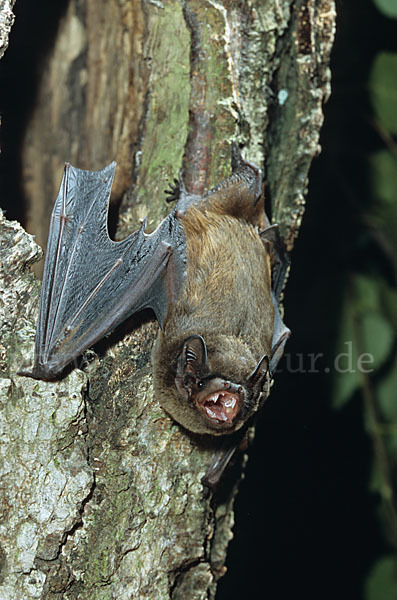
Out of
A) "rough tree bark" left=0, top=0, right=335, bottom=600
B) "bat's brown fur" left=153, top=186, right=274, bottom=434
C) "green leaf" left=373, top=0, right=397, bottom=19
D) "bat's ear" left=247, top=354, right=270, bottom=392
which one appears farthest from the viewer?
"green leaf" left=373, top=0, right=397, bottom=19

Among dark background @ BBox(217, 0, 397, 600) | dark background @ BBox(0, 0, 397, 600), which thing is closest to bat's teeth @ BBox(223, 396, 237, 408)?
dark background @ BBox(0, 0, 397, 600)

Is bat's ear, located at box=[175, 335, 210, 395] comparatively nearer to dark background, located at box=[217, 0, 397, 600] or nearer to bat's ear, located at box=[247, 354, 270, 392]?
bat's ear, located at box=[247, 354, 270, 392]

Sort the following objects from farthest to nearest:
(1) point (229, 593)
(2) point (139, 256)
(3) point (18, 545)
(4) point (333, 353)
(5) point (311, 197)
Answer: (1) point (229, 593) < (5) point (311, 197) < (4) point (333, 353) < (2) point (139, 256) < (3) point (18, 545)

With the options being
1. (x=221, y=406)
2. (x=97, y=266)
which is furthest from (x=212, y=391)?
(x=97, y=266)

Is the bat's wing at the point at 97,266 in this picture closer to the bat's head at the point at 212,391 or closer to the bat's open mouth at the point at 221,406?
the bat's head at the point at 212,391

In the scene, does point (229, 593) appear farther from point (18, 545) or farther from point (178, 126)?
point (178, 126)

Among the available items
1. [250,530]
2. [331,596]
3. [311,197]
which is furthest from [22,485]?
[331,596]

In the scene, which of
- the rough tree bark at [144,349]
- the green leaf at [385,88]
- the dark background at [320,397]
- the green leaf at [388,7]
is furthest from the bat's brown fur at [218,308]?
the green leaf at [385,88]
